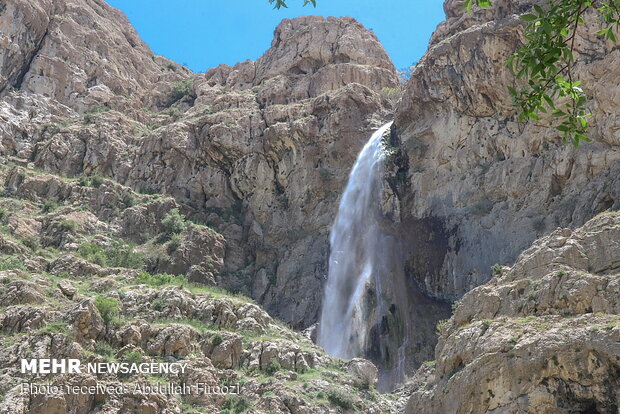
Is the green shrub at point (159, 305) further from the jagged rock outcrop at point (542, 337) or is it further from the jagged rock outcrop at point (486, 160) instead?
the jagged rock outcrop at point (486, 160)

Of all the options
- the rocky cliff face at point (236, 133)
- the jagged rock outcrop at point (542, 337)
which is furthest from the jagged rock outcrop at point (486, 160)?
the jagged rock outcrop at point (542, 337)

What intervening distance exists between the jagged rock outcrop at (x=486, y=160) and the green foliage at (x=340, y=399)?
1199 centimetres

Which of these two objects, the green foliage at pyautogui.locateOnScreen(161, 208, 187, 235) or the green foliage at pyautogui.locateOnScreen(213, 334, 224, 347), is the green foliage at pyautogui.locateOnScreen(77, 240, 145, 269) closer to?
the green foliage at pyautogui.locateOnScreen(161, 208, 187, 235)

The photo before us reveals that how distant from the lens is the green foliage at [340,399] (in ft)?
89.4

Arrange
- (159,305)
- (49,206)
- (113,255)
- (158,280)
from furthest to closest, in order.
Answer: (49,206) < (113,255) < (158,280) < (159,305)

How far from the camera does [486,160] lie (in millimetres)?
40094

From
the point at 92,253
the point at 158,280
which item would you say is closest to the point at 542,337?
the point at 158,280

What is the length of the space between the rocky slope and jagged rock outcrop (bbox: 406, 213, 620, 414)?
5.49 metres

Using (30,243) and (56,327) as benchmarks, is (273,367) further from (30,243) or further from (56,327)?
(30,243)

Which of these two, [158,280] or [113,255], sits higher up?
[113,255]

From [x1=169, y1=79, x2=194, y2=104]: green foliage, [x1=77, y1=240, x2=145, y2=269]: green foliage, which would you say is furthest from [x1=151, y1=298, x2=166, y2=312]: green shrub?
[x1=169, y1=79, x2=194, y2=104]: green foliage

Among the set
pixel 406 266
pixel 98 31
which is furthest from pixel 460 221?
pixel 98 31

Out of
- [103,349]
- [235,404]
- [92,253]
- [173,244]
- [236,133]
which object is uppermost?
[236,133]

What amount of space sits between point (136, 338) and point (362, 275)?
688 inches
